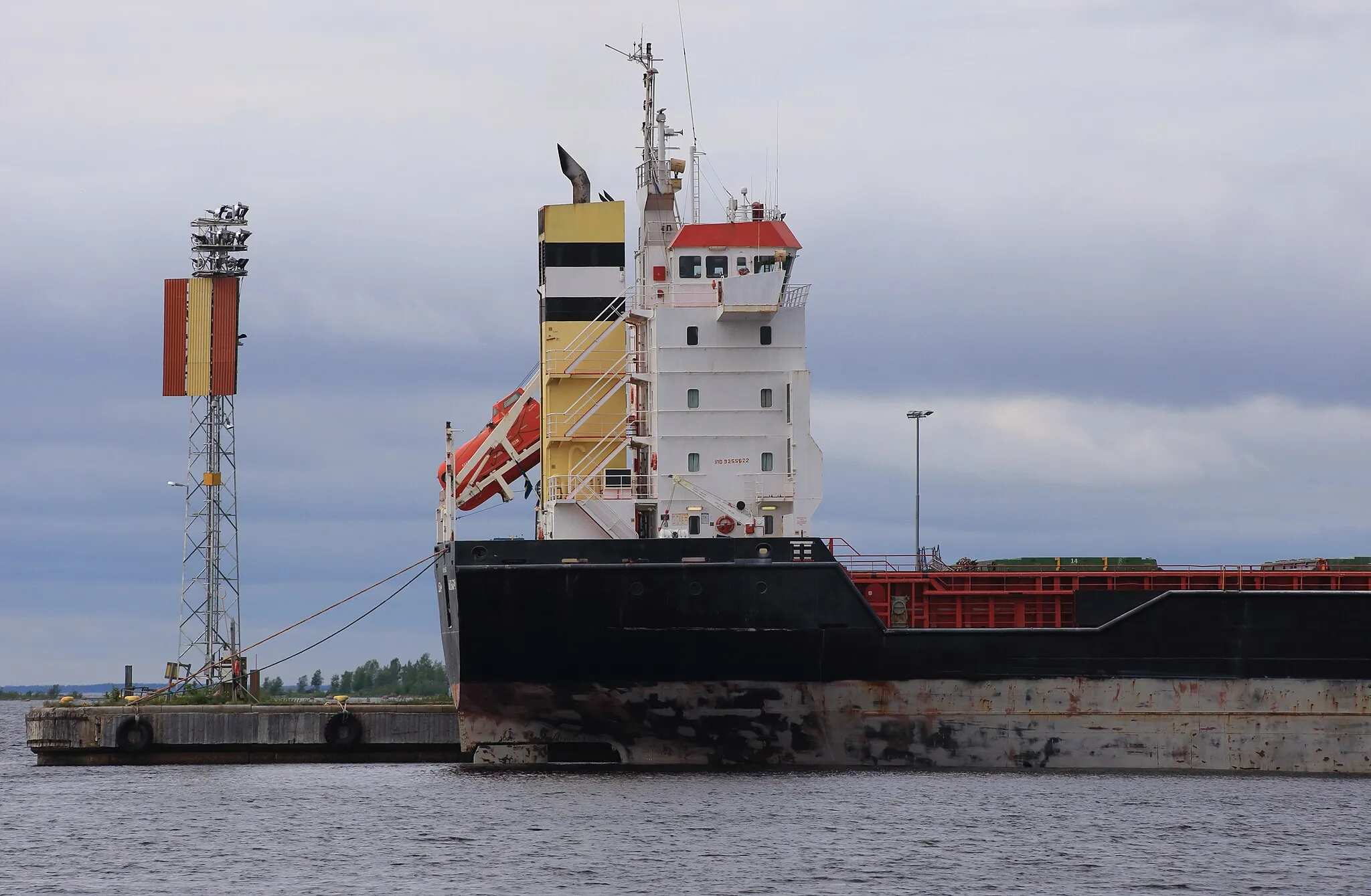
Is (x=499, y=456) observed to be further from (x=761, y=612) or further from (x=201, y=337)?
(x=201, y=337)

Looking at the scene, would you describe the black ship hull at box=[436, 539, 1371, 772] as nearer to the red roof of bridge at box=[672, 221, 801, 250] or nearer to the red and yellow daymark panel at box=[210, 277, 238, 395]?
the red roof of bridge at box=[672, 221, 801, 250]

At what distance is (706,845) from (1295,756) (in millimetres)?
16108

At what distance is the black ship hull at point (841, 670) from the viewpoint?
4012 cm

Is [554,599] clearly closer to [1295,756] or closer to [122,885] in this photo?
[122,885]

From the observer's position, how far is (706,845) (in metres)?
33.1

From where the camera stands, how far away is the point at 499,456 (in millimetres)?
46281

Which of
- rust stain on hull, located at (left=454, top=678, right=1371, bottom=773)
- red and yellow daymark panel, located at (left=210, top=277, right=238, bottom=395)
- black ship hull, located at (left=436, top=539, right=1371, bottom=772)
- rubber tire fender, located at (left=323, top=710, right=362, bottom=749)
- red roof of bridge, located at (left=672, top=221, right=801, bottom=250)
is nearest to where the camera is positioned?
black ship hull, located at (left=436, top=539, right=1371, bottom=772)

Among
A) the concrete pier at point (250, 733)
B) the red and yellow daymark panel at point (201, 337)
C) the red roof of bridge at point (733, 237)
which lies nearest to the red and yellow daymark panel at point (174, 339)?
the red and yellow daymark panel at point (201, 337)

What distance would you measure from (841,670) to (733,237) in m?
10.8

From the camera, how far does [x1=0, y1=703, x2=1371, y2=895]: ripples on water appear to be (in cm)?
3048

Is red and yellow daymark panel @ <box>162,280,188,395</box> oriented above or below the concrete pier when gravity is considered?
above

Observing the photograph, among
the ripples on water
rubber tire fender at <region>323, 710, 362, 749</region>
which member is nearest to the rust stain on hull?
the ripples on water

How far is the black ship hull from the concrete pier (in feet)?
21.7

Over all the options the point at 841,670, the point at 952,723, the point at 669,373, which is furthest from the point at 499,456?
the point at 952,723
